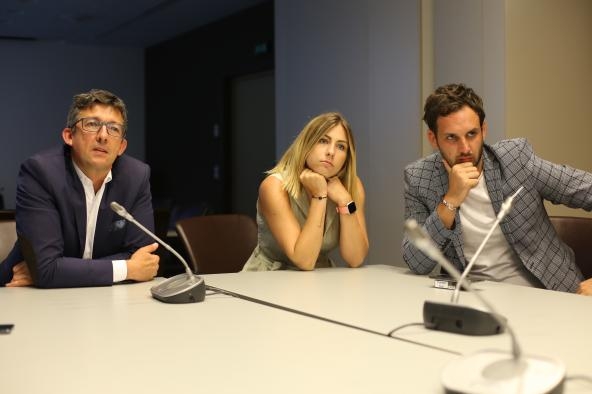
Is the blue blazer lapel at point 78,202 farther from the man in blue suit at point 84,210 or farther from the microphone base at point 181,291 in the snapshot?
the microphone base at point 181,291

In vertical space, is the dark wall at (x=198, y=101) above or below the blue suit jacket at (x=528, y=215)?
above

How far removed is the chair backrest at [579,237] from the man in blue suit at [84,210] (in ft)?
4.82

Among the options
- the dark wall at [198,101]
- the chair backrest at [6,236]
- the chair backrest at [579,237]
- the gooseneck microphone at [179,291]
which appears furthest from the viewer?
the dark wall at [198,101]

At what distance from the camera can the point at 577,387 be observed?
108cm

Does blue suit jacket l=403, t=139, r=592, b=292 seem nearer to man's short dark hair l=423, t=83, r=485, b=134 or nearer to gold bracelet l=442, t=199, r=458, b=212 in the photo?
gold bracelet l=442, t=199, r=458, b=212

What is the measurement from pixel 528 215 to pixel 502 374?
1491 millimetres

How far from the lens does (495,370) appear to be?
3.34ft

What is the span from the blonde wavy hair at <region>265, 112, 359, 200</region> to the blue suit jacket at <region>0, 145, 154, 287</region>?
0.55 metres

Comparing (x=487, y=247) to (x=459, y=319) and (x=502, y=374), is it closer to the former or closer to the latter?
(x=459, y=319)

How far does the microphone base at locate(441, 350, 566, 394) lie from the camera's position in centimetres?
96

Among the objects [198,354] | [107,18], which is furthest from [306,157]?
[107,18]

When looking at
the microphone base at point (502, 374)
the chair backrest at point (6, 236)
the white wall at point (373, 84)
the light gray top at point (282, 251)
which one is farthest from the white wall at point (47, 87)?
the microphone base at point (502, 374)

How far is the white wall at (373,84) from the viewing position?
4477 millimetres

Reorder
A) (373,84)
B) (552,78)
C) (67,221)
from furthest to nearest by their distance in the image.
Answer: (373,84), (552,78), (67,221)
